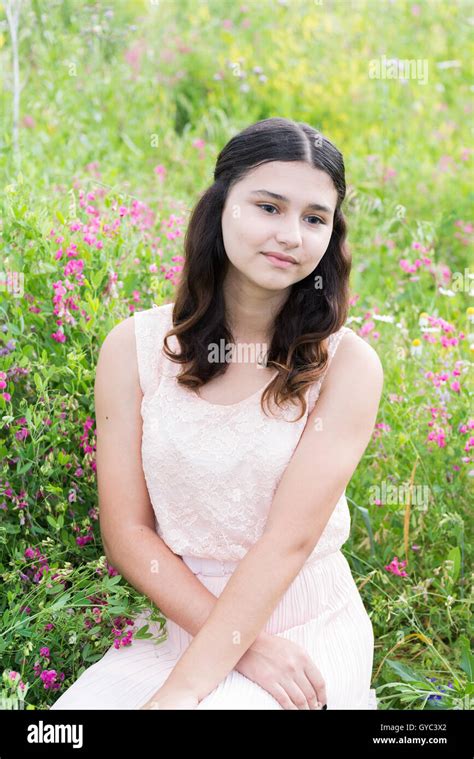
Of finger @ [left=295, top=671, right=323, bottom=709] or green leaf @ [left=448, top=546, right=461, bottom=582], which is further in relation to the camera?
green leaf @ [left=448, top=546, right=461, bottom=582]

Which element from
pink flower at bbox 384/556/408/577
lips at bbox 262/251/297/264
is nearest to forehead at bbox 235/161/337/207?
lips at bbox 262/251/297/264

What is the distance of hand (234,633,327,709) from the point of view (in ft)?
6.77

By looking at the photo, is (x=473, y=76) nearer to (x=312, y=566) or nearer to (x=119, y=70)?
(x=119, y=70)

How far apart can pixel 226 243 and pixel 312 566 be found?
0.76 meters

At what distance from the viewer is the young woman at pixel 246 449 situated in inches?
83.3

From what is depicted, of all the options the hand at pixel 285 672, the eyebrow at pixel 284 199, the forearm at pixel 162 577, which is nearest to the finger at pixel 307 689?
the hand at pixel 285 672

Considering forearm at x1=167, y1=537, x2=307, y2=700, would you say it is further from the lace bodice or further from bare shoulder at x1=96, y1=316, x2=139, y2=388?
bare shoulder at x1=96, y1=316, x2=139, y2=388

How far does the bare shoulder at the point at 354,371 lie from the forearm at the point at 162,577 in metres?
0.51

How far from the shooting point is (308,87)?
221 inches

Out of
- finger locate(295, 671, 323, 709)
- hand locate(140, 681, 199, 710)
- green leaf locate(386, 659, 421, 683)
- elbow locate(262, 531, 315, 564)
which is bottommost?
green leaf locate(386, 659, 421, 683)

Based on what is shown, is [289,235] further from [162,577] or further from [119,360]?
[162,577]

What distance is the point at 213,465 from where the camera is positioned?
2201mm
